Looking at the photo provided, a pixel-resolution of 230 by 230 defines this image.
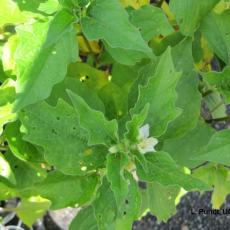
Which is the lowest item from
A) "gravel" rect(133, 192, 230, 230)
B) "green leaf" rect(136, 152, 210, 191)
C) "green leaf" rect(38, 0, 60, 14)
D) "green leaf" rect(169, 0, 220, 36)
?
"gravel" rect(133, 192, 230, 230)

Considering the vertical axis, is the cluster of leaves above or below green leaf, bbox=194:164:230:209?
above

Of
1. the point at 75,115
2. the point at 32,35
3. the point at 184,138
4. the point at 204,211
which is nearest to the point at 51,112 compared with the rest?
the point at 75,115

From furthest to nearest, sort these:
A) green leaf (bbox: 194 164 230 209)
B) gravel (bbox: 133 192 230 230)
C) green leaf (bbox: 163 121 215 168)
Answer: gravel (bbox: 133 192 230 230)
green leaf (bbox: 194 164 230 209)
green leaf (bbox: 163 121 215 168)

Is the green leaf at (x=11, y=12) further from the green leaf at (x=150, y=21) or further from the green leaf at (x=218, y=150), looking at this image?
the green leaf at (x=218, y=150)

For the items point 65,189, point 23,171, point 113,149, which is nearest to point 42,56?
point 113,149

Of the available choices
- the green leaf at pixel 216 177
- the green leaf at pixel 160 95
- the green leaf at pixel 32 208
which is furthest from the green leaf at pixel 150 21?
the green leaf at pixel 32 208

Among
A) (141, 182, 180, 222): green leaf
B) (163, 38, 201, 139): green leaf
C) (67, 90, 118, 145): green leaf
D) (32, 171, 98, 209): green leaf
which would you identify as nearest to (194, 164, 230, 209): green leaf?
(141, 182, 180, 222): green leaf

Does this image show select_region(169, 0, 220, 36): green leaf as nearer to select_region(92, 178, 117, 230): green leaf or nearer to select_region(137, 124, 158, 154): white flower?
select_region(137, 124, 158, 154): white flower

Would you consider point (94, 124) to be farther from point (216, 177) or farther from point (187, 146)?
point (216, 177)
